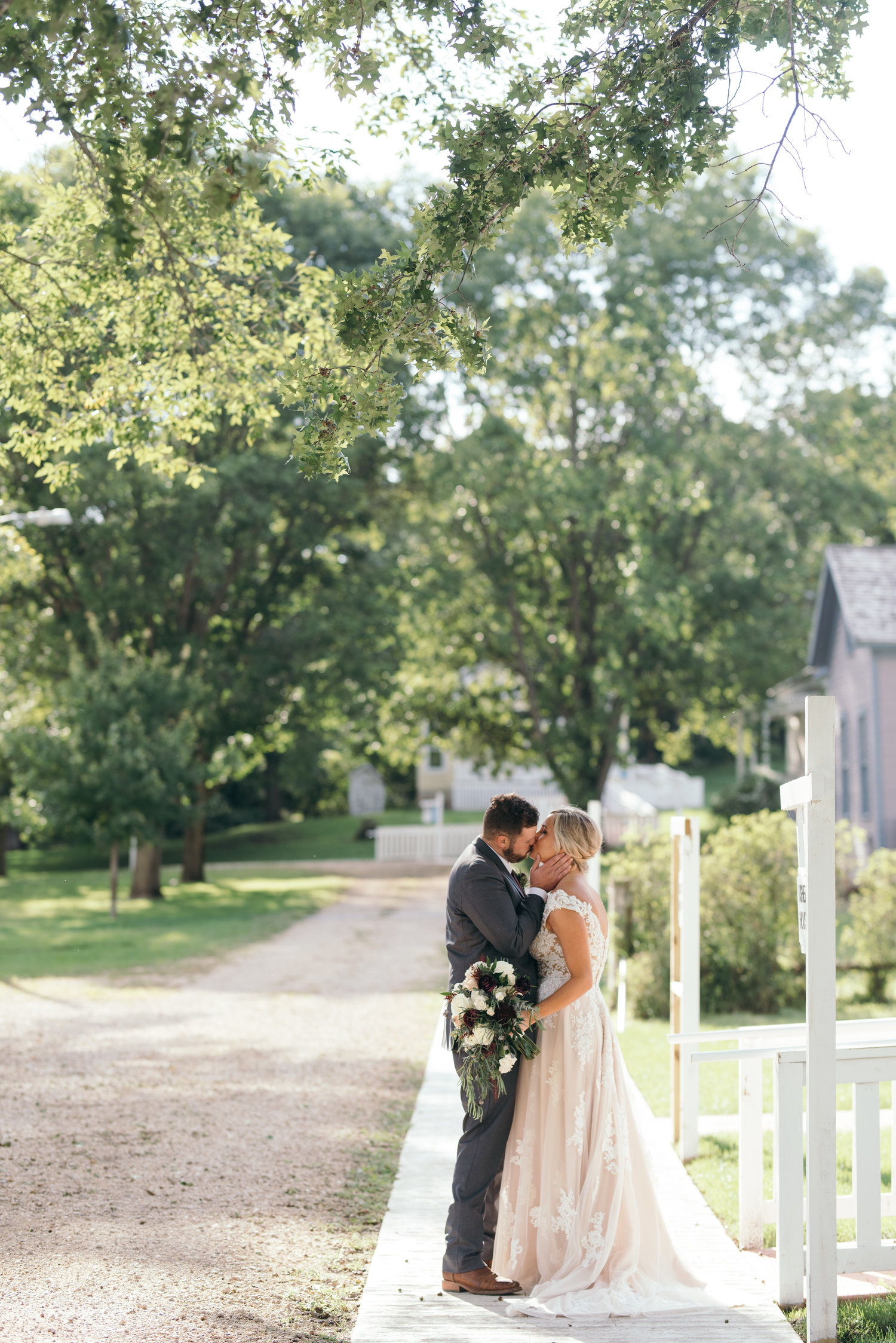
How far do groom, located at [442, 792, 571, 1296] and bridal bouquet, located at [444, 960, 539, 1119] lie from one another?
12 centimetres

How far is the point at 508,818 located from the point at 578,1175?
150cm

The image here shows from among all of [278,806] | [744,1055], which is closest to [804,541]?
[744,1055]

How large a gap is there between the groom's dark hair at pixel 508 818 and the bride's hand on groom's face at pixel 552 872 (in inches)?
6.9

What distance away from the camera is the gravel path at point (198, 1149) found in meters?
4.88

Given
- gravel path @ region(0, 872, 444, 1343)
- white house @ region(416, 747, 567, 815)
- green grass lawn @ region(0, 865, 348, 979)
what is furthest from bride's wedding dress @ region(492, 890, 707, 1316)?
white house @ region(416, 747, 567, 815)

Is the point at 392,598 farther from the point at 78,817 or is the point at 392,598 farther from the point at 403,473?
the point at 78,817

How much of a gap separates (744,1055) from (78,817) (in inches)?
748

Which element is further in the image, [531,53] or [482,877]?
[531,53]

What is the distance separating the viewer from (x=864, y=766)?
24531 mm

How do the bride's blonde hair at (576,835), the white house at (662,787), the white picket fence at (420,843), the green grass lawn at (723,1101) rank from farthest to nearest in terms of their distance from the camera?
the white house at (662,787) → the white picket fence at (420,843) → the green grass lawn at (723,1101) → the bride's blonde hair at (576,835)

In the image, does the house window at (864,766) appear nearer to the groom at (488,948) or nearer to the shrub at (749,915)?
the shrub at (749,915)

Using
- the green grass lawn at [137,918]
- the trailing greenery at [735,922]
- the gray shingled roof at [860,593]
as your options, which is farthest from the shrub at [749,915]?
the gray shingled roof at [860,593]

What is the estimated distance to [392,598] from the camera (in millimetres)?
28000

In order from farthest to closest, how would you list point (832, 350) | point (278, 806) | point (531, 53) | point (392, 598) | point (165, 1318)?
point (278, 806) → point (832, 350) → point (392, 598) → point (531, 53) → point (165, 1318)
